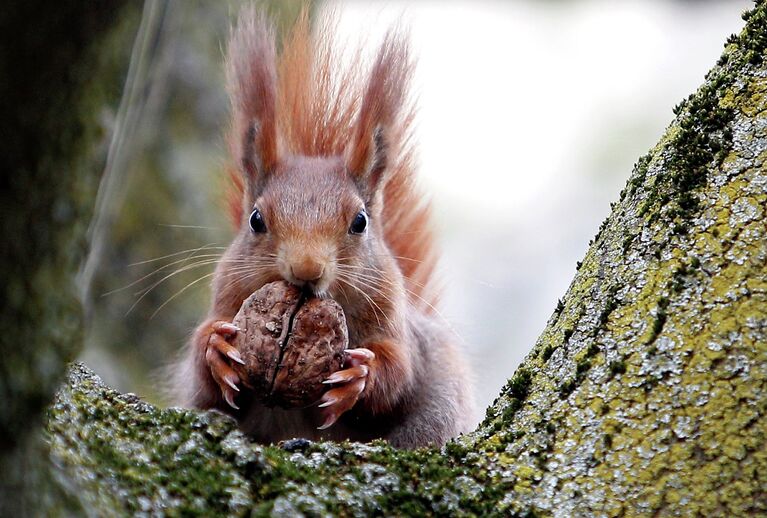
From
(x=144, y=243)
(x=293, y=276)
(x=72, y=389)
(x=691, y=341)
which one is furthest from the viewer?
(x=144, y=243)

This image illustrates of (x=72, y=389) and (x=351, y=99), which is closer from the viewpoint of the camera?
(x=72, y=389)

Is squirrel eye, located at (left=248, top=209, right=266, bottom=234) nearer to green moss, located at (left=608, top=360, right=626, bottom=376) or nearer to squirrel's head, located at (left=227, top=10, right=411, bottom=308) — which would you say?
Answer: squirrel's head, located at (left=227, top=10, right=411, bottom=308)

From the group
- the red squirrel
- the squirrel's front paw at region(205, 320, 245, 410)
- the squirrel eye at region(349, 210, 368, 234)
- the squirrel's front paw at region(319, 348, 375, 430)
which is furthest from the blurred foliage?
the squirrel's front paw at region(319, 348, 375, 430)

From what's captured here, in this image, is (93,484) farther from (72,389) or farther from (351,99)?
(351,99)

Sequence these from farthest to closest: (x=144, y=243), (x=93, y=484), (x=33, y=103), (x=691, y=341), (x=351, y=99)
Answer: (x=144, y=243), (x=351, y=99), (x=691, y=341), (x=93, y=484), (x=33, y=103)

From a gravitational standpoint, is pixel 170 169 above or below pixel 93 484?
above

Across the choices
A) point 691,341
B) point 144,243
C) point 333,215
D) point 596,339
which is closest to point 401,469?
point 596,339

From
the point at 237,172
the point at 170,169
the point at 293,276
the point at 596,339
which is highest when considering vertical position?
the point at 170,169
